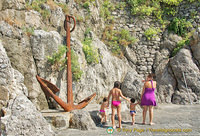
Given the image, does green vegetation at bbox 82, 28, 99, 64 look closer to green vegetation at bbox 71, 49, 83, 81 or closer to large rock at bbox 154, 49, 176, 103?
green vegetation at bbox 71, 49, 83, 81

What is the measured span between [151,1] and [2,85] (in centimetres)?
1003

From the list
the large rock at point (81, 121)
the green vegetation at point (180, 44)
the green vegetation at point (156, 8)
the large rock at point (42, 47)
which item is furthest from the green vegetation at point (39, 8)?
the green vegetation at point (180, 44)

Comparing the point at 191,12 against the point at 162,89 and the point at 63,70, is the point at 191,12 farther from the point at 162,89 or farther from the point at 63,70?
the point at 63,70

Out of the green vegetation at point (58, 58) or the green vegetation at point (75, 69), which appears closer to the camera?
the green vegetation at point (58, 58)

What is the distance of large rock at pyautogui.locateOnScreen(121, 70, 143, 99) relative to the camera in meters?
7.32

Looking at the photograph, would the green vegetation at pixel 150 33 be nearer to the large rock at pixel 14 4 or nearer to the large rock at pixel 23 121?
the large rock at pixel 14 4

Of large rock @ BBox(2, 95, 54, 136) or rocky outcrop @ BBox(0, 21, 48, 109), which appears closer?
large rock @ BBox(2, 95, 54, 136)

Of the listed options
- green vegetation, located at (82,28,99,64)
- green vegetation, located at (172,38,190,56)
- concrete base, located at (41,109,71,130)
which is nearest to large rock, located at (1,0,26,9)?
green vegetation, located at (82,28,99,64)

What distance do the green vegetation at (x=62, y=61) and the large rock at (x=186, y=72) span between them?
5.66 m

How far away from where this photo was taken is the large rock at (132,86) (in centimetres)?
732

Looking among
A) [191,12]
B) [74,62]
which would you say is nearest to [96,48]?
[74,62]

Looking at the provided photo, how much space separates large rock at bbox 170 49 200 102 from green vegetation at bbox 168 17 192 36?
58.2 inches

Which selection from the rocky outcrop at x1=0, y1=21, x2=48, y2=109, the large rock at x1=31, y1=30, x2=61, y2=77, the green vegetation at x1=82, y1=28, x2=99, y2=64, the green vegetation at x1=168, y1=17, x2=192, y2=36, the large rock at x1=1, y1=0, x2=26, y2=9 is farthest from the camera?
the green vegetation at x1=168, y1=17, x2=192, y2=36

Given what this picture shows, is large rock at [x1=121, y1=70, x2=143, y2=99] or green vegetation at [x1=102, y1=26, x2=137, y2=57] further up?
green vegetation at [x1=102, y1=26, x2=137, y2=57]
